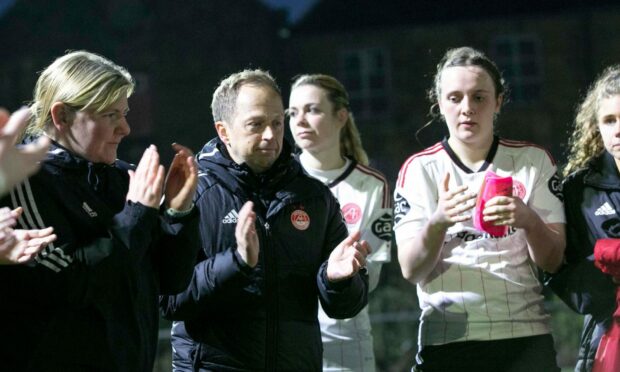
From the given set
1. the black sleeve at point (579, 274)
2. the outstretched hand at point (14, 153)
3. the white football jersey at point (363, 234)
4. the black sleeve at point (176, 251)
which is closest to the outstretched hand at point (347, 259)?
the black sleeve at point (176, 251)

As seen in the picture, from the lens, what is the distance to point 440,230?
2.89 metres

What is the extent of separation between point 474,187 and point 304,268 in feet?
1.96

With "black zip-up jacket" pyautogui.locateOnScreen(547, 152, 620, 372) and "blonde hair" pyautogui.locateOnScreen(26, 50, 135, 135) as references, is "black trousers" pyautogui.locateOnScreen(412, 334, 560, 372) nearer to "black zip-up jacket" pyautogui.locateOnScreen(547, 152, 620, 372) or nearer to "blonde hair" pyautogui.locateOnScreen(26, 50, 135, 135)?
"black zip-up jacket" pyautogui.locateOnScreen(547, 152, 620, 372)

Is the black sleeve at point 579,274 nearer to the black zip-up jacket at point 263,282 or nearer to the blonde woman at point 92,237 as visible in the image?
the black zip-up jacket at point 263,282

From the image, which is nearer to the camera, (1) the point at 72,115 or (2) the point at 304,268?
(1) the point at 72,115

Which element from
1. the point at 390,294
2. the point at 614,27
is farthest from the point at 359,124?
the point at 614,27

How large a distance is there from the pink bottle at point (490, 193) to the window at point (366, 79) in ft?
13.3

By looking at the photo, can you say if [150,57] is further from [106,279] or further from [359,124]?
[106,279]

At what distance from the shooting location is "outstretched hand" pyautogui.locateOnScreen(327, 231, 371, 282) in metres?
2.73

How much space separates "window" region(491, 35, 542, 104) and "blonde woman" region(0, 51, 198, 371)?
4.63 m

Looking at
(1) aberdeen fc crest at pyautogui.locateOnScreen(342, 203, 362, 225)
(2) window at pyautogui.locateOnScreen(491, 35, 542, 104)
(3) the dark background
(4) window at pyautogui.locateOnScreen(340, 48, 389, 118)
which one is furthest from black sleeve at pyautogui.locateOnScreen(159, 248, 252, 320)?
(2) window at pyautogui.locateOnScreen(491, 35, 542, 104)

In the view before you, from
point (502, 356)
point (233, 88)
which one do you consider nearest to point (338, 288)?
point (502, 356)

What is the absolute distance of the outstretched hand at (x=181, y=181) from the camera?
8.68 ft

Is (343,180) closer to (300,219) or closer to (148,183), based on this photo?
(300,219)
